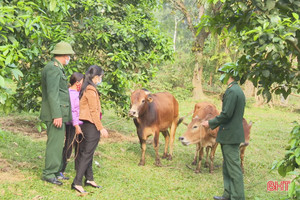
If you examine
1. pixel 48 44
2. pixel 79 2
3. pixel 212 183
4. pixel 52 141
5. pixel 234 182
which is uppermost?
pixel 79 2

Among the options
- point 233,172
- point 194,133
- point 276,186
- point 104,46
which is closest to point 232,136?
point 233,172

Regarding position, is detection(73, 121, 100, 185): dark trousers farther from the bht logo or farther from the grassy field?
the bht logo

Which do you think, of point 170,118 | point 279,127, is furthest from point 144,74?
point 279,127

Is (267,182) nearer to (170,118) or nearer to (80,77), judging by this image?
(170,118)

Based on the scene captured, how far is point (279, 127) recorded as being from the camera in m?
14.3

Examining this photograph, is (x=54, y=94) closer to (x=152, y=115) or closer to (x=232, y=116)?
(x=232, y=116)

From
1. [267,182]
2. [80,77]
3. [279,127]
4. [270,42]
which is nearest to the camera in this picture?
[270,42]

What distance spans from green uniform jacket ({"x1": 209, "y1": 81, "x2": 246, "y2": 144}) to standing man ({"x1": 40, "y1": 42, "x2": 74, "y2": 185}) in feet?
8.03

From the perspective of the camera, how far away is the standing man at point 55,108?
16.4ft

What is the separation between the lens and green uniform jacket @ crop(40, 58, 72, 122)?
499 centimetres

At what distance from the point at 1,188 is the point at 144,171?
2.90 meters

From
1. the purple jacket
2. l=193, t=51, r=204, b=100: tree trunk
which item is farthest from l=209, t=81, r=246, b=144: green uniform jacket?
l=193, t=51, r=204, b=100: tree trunk

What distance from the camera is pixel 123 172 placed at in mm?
6598

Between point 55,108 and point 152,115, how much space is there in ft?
9.73
